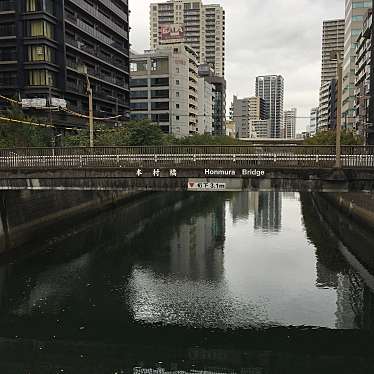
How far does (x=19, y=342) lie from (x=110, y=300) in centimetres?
578

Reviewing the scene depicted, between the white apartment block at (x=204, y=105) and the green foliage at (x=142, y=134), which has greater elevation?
the white apartment block at (x=204, y=105)

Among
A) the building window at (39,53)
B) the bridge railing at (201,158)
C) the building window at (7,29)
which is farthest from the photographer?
the building window at (7,29)

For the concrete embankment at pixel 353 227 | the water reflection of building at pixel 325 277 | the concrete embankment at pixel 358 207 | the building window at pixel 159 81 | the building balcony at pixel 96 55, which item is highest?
the building window at pixel 159 81

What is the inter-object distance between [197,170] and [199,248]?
46.9 ft

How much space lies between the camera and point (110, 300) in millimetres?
24828

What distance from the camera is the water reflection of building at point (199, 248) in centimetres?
3080

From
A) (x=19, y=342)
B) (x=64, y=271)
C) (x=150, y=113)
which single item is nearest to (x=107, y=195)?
(x=64, y=271)

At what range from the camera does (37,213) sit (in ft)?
127

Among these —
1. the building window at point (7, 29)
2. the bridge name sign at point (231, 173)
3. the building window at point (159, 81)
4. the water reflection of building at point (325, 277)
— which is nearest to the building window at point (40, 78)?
the building window at point (7, 29)

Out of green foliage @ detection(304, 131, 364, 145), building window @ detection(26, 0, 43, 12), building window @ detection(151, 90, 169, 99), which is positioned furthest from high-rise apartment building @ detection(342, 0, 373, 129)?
building window @ detection(26, 0, 43, 12)

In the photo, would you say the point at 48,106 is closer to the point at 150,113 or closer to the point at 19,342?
the point at 19,342

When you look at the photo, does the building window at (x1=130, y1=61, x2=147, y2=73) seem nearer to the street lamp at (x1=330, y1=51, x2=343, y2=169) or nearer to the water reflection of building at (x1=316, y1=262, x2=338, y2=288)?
the water reflection of building at (x1=316, y1=262, x2=338, y2=288)

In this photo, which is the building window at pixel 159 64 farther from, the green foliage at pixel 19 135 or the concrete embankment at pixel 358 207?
the concrete embankment at pixel 358 207

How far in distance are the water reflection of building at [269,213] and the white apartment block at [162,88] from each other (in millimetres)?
56698
